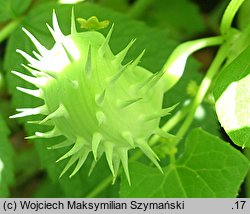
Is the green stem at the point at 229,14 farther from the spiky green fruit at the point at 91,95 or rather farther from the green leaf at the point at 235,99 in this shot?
the spiky green fruit at the point at 91,95

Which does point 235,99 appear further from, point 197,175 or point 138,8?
point 138,8

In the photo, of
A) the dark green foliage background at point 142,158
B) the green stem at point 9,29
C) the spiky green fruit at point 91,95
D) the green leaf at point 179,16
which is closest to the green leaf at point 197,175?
the dark green foliage background at point 142,158

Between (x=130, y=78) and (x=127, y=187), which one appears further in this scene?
(x=127, y=187)

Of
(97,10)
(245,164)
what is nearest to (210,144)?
(245,164)

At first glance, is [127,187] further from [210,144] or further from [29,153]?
[29,153]

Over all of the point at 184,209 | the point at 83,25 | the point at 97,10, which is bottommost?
the point at 184,209

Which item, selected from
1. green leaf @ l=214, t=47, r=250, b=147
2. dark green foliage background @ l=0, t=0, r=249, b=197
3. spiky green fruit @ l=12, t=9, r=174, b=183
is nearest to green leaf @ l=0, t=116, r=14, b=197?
dark green foliage background @ l=0, t=0, r=249, b=197
